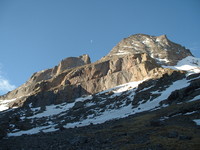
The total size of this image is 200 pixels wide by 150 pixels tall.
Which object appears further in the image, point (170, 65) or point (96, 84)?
point (170, 65)

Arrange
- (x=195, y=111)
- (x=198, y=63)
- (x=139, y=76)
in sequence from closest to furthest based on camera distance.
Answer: (x=195, y=111)
(x=139, y=76)
(x=198, y=63)

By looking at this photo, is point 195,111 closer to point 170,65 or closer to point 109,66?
point 109,66

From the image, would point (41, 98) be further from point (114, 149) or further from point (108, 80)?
point (114, 149)

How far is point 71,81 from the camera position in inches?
5733

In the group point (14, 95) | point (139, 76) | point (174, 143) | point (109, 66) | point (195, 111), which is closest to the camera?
point (174, 143)

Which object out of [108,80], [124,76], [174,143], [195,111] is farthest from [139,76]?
[174,143]

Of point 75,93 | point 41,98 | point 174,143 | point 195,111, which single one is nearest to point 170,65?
point 75,93

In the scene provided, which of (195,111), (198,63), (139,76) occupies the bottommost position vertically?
(195,111)

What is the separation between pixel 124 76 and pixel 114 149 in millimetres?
112985

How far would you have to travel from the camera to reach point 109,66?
14400 cm

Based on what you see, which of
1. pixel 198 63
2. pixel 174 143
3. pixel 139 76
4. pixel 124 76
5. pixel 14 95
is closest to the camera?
pixel 174 143

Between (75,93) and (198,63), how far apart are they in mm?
114768

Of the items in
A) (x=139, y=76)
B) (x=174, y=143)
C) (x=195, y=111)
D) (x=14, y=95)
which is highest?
(x=14, y=95)

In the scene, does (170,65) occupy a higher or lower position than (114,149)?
higher
